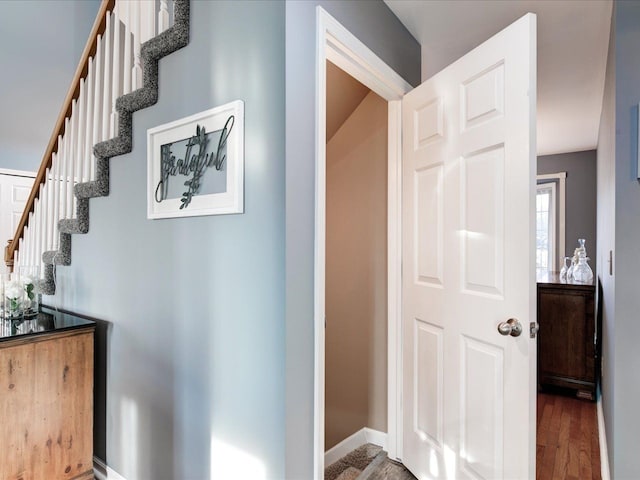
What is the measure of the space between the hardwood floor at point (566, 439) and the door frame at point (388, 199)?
2.99 feet

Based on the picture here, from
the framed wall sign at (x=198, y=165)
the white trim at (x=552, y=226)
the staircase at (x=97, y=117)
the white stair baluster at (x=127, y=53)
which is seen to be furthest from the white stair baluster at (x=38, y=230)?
the white trim at (x=552, y=226)

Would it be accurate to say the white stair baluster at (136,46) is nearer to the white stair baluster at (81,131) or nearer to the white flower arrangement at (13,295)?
the white stair baluster at (81,131)

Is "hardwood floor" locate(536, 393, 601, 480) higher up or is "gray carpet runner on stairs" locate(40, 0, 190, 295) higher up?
"gray carpet runner on stairs" locate(40, 0, 190, 295)

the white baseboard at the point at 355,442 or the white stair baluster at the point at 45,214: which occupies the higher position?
the white stair baluster at the point at 45,214

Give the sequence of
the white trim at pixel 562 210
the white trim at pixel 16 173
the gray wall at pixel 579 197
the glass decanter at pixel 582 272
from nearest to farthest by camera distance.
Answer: the glass decanter at pixel 582 272, the white trim at pixel 16 173, the gray wall at pixel 579 197, the white trim at pixel 562 210

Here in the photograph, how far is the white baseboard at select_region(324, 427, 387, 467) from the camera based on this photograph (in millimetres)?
2249

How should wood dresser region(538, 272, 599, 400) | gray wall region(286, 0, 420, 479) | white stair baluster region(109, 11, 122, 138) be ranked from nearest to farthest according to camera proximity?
gray wall region(286, 0, 420, 479) < white stair baluster region(109, 11, 122, 138) < wood dresser region(538, 272, 599, 400)

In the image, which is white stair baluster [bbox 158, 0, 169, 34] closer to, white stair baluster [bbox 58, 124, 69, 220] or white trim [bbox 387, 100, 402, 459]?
white stair baluster [bbox 58, 124, 69, 220]

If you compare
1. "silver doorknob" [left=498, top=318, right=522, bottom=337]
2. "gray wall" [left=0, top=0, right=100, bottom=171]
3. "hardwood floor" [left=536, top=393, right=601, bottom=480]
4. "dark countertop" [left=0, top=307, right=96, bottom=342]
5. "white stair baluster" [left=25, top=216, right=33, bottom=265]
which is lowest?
"hardwood floor" [left=536, top=393, right=601, bottom=480]

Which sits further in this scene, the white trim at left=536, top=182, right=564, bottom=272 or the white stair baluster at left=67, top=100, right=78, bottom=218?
the white trim at left=536, top=182, right=564, bottom=272

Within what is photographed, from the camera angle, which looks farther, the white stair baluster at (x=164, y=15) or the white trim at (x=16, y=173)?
the white trim at (x=16, y=173)

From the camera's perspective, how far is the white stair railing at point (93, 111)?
178cm

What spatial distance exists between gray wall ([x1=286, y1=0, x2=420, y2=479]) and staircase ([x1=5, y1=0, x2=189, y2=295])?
0.56m

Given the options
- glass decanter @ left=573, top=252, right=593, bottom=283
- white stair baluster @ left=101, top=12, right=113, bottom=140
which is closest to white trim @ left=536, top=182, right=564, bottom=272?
glass decanter @ left=573, top=252, right=593, bottom=283
